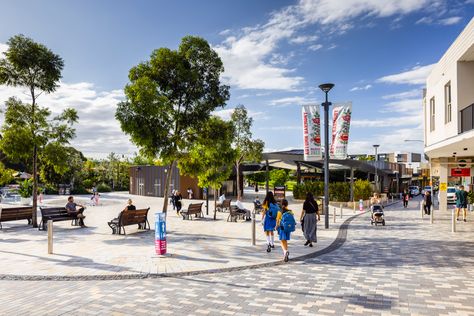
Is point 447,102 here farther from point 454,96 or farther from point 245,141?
point 245,141

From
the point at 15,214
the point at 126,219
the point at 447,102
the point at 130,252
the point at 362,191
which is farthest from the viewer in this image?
the point at 362,191

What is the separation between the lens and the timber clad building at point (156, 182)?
39125 mm

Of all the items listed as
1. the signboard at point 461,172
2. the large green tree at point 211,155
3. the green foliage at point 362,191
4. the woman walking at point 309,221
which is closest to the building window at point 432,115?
the signboard at point 461,172

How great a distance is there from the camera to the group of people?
9.32 metres

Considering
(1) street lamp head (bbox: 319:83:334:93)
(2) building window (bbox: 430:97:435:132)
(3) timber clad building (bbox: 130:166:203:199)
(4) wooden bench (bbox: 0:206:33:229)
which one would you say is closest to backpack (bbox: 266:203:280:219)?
(1) street lamp head (bbox: 319:83:334:93)

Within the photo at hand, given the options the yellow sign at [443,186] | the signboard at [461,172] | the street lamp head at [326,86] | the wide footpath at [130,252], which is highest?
the street lamp head at [326,86]

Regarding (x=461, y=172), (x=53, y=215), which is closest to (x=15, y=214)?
(x=53, y=215)

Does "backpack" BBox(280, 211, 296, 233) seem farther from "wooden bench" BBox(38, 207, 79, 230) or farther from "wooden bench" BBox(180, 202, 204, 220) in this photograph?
"wooden bench" BBox(180, 202, 204, 220)

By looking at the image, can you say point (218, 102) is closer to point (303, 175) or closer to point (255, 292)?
point (255, 292)

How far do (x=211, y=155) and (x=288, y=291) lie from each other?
14.2 metres

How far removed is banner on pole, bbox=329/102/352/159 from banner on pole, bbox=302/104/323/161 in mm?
725

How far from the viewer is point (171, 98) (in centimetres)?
1491

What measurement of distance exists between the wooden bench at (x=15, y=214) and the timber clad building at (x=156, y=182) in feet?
74.7

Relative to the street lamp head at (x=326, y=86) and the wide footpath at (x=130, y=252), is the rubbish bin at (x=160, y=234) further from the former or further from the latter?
the street lamp head at (x=326, y=86)
